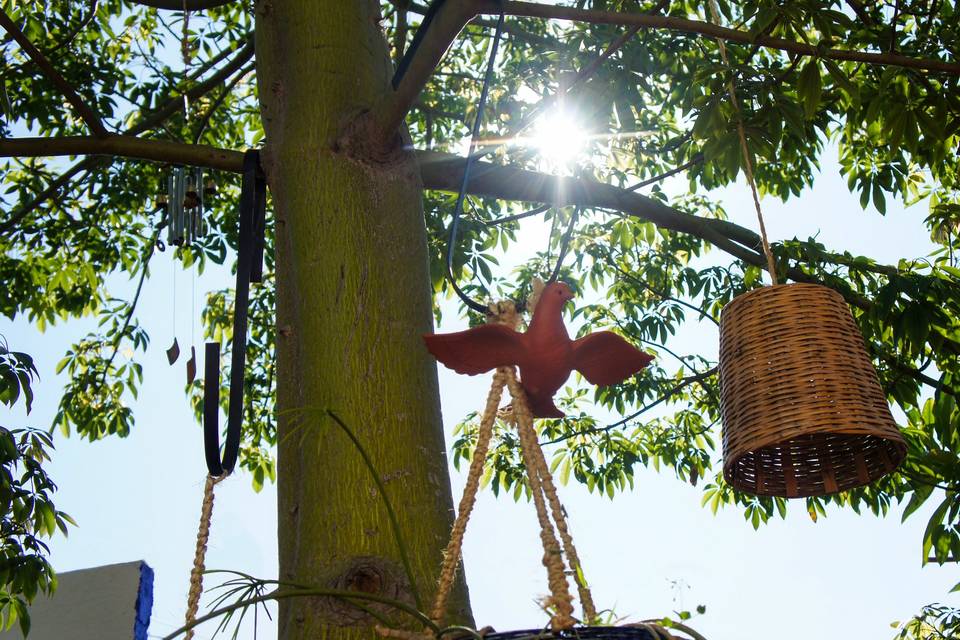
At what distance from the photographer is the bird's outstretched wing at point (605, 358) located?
117cm

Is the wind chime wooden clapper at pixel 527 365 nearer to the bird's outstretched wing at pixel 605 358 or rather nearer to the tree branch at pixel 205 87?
the bird's outstretched wing at pixel 605 358

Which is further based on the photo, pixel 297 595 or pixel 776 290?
pixel 776 290

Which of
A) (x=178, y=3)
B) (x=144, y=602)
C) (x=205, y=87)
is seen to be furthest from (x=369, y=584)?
(x=205, y=87)

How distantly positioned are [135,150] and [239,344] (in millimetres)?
663

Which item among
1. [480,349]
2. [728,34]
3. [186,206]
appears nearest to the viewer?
[480,349]

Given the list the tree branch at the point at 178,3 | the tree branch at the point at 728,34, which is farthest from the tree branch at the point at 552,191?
the tree branch at the point at 178,3

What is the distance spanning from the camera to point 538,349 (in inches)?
45.5

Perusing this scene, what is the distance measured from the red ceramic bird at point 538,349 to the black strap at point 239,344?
0.48 metres

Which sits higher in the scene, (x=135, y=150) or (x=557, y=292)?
(x=135, y=150)

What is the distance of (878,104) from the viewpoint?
2176 millimetres

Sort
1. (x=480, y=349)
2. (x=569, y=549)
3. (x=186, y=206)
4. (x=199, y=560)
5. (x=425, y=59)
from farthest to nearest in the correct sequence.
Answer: (x=186, y=206), (x=425, y=59), (x=199, y=560), (x=480, y=349), (x=569, y=549)

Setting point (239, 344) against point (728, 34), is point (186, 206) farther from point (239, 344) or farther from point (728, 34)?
point (728, 34)

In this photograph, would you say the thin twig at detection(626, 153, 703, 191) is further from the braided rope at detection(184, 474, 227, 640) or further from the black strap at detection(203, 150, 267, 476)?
the braided rope at detection(184, 474, 227, 640)

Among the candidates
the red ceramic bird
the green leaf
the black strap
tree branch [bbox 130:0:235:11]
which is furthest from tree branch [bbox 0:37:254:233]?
the red ceramic bird
